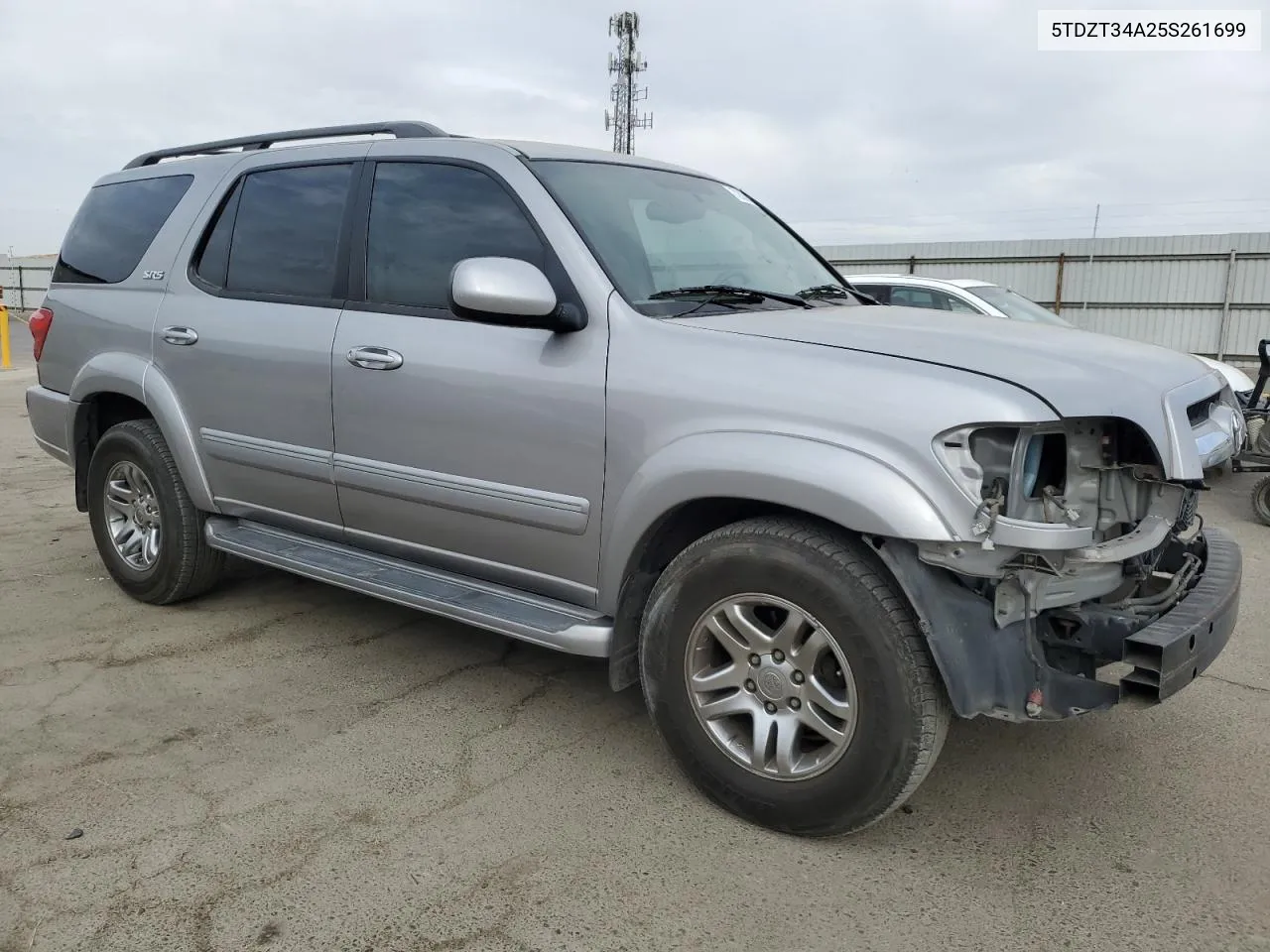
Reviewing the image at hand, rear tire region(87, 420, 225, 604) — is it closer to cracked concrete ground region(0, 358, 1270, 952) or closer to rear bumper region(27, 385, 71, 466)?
rear bumper region(27, 385, 71, 466)

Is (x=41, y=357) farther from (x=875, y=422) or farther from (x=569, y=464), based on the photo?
(x=875, y=422)

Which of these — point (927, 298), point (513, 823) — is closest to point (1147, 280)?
point (927, 298)

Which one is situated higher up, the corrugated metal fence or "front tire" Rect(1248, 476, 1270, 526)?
the corrugated metal fence

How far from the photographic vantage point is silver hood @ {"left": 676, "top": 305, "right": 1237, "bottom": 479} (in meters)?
2.42

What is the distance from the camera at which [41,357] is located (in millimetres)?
4895

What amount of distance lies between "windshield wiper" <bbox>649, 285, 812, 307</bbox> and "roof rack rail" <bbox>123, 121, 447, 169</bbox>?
118 cm

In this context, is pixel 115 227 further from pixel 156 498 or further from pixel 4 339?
pixel 4 339

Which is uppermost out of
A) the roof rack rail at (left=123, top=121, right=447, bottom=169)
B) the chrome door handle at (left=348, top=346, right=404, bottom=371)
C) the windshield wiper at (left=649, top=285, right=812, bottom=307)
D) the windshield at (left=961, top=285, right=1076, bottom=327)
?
the roof rack rail at (left=123, top=121, right=447, bottom=169)

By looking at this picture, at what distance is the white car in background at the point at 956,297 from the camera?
314 inches

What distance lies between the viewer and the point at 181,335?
4.14 m

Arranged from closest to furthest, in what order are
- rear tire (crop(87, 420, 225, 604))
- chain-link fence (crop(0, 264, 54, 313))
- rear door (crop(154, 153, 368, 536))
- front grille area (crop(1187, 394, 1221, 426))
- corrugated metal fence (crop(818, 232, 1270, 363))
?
front grille area (crop(1187, 394, 1221, 426)) < rear door (crop(154, 153, 368, 536)) < rear tire (crop(87, 420, 225, 604)) < corrugated metal fence (crop(818, 232, 1270, 363)) < chain-link fence (crop(0, 264, 54, 313))

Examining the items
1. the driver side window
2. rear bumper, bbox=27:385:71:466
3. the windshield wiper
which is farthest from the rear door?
the driver side window

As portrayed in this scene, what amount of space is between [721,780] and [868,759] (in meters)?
0.47

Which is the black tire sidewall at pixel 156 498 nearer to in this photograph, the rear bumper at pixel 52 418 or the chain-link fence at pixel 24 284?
the rear bumper at pixel 52 418
